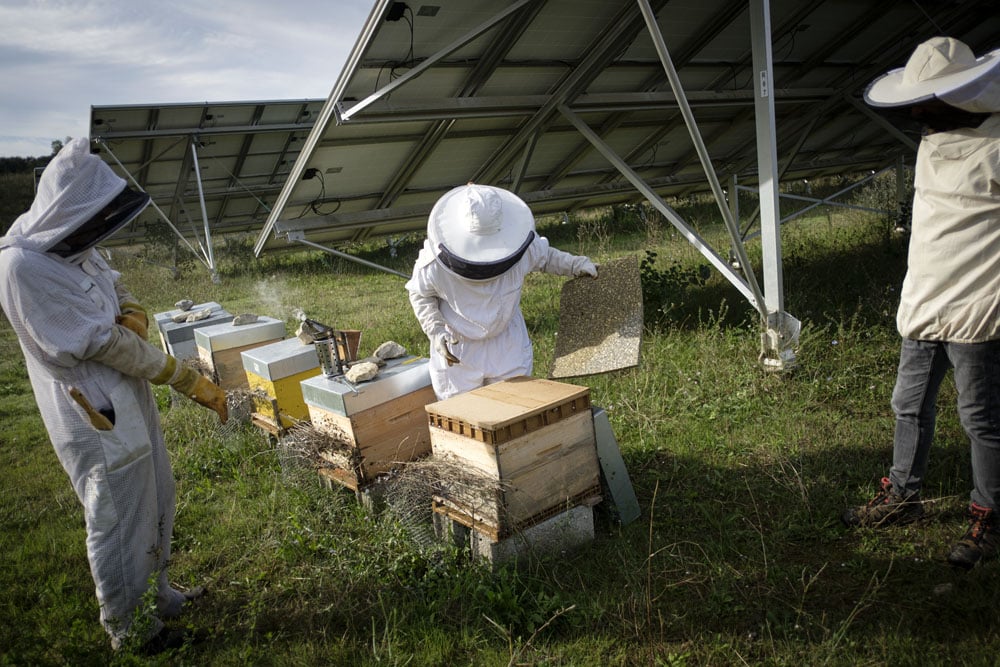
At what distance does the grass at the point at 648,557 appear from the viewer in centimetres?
246

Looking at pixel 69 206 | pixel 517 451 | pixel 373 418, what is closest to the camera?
pixel 69 206

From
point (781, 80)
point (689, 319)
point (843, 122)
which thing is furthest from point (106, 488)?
point (843, 122)

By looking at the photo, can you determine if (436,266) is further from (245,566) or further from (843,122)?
(843,122)

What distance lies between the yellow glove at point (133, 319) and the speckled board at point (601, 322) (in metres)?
1.99

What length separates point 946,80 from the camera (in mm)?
2533

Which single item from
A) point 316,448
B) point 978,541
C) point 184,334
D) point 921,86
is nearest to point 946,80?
point 921,86

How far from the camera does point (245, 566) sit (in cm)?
337

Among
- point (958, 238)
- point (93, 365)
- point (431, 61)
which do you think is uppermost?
point (431, 61)

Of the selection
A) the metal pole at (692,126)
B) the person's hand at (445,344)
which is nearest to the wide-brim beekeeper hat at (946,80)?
the metal pole at (692,126)

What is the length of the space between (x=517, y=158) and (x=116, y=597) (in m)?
5.44

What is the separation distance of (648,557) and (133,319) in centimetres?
245

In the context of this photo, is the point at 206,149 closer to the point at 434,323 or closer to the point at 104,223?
the point at 104,223

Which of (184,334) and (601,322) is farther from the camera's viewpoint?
(184,334)

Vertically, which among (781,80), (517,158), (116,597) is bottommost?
(116,597)
